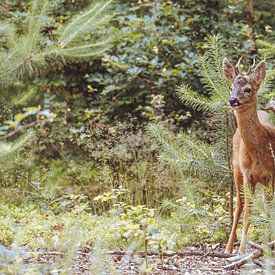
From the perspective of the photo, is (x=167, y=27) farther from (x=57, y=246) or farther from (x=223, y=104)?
(x=57, y=246)

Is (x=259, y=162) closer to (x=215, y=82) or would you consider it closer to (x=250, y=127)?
(x=250, y=127)

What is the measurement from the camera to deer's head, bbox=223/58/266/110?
5.04 metres

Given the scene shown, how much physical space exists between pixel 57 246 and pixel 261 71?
76.3 inches

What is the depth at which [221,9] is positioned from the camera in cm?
948

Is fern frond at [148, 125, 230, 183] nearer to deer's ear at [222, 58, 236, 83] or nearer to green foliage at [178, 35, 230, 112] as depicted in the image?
green foliage at [178, 35, 230, 112]

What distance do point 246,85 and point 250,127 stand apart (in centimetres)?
31

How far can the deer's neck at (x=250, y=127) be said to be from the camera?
5.16m

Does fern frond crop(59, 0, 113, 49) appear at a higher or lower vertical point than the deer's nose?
higher

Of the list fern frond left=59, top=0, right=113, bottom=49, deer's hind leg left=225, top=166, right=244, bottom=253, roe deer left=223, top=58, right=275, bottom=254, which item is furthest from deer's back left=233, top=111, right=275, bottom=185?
fern frond left=59, top=0, right=113, bottom=49

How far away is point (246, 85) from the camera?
5.10m

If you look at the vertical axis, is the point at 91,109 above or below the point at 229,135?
below

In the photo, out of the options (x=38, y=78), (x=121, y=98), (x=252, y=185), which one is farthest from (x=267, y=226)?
(x=38, y=78)

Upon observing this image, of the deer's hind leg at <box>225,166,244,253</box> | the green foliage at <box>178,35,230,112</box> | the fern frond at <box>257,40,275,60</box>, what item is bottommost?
Answer: the deer's hind leg at <box>225,166,244,253</box>

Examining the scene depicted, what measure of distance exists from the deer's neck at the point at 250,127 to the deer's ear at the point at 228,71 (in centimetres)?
27
